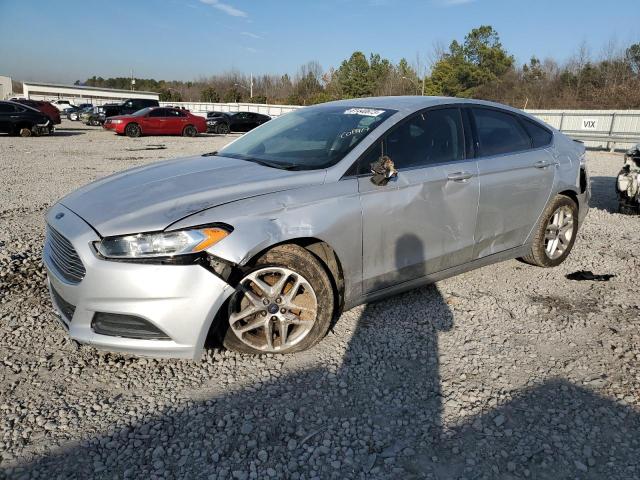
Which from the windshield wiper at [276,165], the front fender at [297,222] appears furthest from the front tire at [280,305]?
the windshield wiper at [276,165]

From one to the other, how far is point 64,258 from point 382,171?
80.9 inches

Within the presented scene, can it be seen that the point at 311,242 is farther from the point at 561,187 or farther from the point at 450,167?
the point at 561,187

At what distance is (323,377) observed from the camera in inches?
115

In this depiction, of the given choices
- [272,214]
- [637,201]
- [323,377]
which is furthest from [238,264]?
[637,201]

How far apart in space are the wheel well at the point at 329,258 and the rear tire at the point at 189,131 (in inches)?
930

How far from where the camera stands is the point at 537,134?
462 centimetres

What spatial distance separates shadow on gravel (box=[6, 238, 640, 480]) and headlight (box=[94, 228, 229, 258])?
843 mm

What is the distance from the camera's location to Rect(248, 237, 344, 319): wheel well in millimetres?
3070

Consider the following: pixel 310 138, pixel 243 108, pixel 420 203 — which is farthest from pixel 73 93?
pixel 420 203

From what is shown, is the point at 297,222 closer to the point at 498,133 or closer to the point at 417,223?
the point at 417,223

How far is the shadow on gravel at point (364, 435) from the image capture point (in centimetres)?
219

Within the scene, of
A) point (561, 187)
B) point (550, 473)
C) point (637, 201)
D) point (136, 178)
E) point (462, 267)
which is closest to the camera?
point (550, 473)

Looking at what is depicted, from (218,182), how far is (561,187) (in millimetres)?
3354

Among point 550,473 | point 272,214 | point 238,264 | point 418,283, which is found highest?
point 272,214
